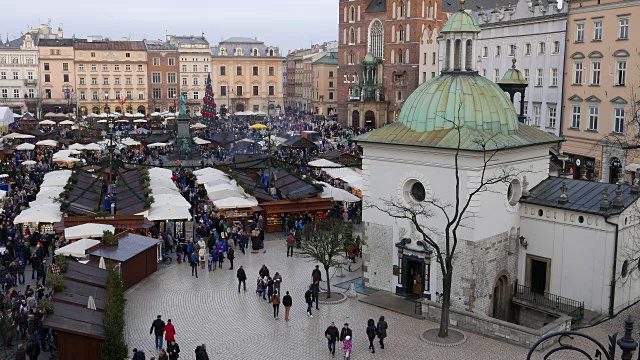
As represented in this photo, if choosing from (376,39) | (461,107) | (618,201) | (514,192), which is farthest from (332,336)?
(376,39)

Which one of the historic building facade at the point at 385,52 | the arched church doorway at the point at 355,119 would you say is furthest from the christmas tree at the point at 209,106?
the historic building facade at the point at 385,52

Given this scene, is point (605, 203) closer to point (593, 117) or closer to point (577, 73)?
point (593, 117)

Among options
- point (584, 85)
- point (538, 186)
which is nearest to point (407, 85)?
point (584, 85)

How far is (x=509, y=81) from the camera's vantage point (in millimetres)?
33344

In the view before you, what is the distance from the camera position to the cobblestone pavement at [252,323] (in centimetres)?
1983

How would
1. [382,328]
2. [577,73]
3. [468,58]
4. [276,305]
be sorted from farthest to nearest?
[577,73], [468,58], [276,305], [382,328]

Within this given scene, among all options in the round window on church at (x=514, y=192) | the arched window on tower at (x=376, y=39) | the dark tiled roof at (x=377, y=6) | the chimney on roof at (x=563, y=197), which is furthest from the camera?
the arched window on tower at (x=376, y=39)

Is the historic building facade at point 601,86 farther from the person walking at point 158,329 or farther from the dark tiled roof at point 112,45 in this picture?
the dark tiled roof at point 112,45

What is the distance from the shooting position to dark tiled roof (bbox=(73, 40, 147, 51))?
10488cm

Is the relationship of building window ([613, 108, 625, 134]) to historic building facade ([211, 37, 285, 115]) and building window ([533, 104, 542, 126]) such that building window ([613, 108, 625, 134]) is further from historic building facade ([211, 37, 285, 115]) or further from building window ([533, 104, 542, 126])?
historic building facade ([211, 37, 285, 115])

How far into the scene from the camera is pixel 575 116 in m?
46.2

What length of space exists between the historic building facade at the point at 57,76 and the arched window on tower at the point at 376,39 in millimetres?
44421

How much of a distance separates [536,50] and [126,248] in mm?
35028

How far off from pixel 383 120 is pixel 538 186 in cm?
6354
